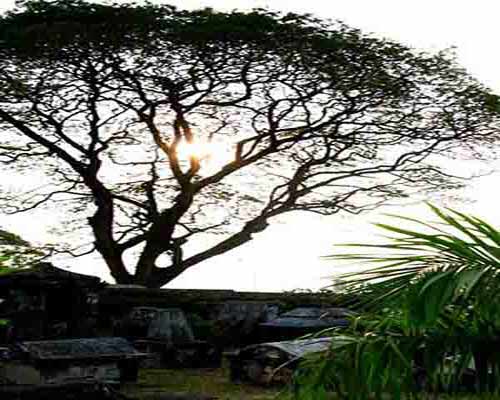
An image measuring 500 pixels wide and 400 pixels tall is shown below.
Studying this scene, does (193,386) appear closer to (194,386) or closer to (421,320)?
(194,386)

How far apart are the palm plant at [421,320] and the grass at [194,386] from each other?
17.5ft

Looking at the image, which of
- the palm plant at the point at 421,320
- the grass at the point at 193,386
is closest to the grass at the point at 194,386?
the grass at the point at 193,386

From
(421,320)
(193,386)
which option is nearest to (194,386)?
(193,386)

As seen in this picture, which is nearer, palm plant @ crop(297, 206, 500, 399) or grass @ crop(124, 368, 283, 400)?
palm plant @ crop(297, 206, 500, 399)

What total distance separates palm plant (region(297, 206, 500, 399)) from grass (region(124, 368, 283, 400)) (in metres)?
5.34

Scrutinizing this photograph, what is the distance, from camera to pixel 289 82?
738 inches

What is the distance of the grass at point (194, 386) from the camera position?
31.6 ft

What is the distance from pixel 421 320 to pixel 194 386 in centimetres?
780

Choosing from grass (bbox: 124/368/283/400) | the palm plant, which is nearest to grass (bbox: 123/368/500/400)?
grass (bbox: 124/368/283/400)

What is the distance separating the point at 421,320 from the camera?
3016 mm

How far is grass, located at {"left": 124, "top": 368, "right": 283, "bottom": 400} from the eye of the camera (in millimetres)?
9625

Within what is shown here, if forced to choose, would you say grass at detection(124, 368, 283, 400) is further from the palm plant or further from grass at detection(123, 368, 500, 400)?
the palm plant

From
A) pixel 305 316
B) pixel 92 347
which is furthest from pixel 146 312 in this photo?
pixel 92 347

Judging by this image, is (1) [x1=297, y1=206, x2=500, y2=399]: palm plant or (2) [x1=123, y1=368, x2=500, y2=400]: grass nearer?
(1) [x1=297, y1=206, x2=500, y2=399]: palm plant
